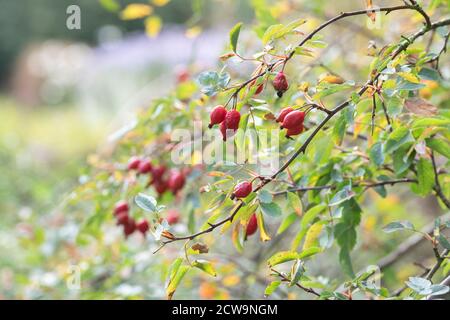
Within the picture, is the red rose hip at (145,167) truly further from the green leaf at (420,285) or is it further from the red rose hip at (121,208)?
the green leaf at (420,285)

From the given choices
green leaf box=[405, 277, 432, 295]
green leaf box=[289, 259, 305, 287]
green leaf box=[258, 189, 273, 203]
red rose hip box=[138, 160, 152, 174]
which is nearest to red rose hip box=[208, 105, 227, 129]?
green leaf box=[258, 189, 273, 203]

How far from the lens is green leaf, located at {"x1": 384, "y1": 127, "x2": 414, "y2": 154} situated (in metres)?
0.91

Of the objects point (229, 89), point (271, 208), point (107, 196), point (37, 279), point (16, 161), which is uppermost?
point (229, 89)

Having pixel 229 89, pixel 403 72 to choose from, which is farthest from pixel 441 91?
pixel 229 89

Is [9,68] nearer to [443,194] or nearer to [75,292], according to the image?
[75,292]

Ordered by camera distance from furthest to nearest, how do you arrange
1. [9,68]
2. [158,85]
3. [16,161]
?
[9,68] → [158,85] → [16,161]

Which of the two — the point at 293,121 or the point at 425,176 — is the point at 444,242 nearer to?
the point at 425,176

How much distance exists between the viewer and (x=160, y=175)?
1.30 metres

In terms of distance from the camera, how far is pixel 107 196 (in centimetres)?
137

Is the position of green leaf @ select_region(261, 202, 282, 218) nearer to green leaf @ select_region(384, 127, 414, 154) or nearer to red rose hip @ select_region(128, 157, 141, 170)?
green leaf @ select_region(384, 127, 414, 154)

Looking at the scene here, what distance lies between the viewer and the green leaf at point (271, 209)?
863 millimetres

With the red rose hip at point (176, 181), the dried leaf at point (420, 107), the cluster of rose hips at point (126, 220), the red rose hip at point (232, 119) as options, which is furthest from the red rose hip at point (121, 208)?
the dried leaf at point (420, 107)

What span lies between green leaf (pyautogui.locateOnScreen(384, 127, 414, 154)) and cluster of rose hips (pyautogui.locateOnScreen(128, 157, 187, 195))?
1.58 ft
